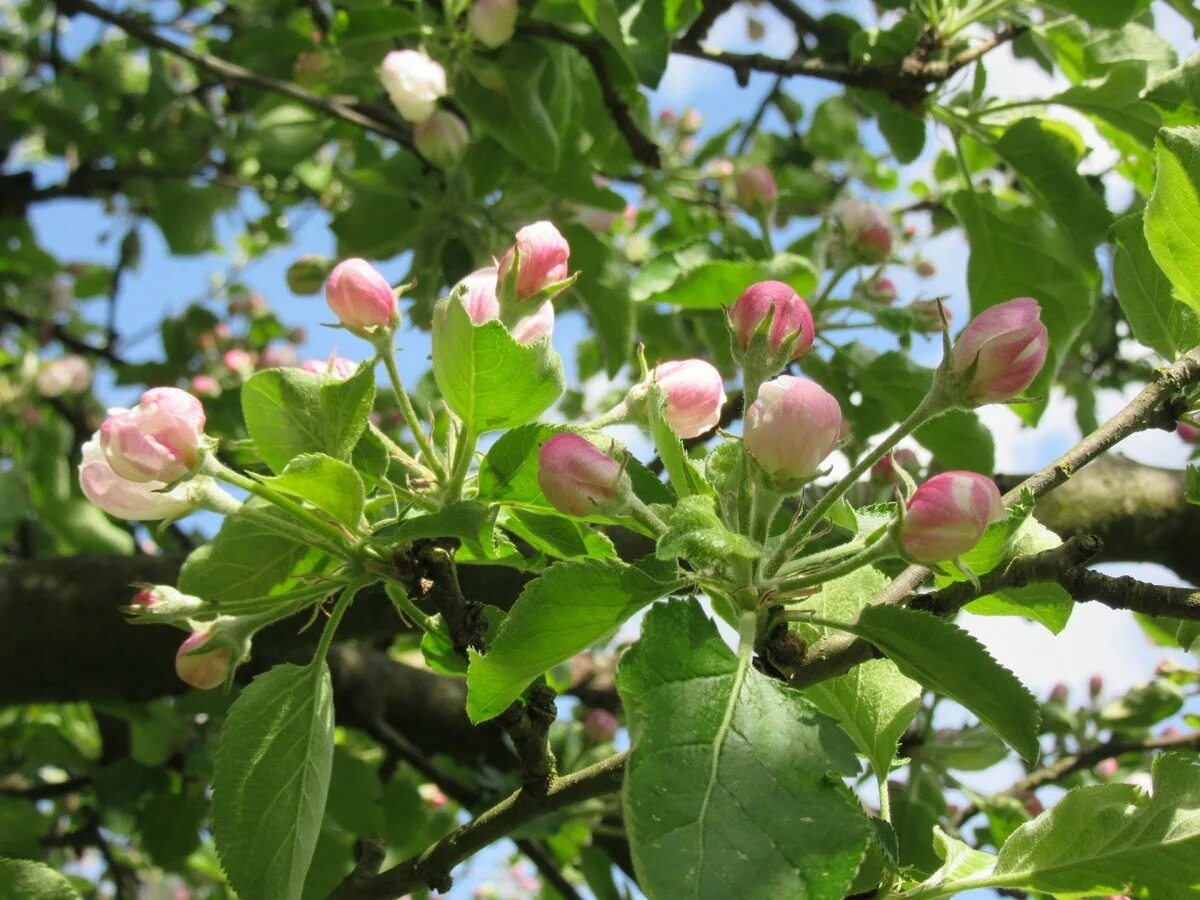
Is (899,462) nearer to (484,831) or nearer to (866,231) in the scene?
(866,231)

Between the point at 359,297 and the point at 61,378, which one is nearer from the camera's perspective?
the point at 359,297

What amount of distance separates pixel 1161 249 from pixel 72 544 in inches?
99.9

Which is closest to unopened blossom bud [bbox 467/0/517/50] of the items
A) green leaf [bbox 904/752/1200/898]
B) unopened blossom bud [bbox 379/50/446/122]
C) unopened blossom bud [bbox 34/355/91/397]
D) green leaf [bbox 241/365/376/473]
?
unopened blossom bud [bbox 379/50/446/122]

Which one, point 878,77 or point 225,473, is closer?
point 225,473

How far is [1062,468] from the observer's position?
0.96 m

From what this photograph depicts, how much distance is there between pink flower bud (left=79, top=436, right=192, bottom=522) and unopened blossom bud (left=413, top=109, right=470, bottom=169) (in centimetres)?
99

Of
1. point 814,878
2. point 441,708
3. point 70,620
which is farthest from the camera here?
point 441,708

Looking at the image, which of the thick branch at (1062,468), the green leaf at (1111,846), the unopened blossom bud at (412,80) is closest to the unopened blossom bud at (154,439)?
the thick branch at (1062,468)

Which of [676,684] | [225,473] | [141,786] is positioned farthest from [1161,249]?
[141,786]

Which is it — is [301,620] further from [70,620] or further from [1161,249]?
[1161,249]

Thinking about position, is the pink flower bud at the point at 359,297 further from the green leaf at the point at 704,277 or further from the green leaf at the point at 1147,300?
the green leaf at the point at 1147,300

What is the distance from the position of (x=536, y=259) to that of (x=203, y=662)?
0.47 meters

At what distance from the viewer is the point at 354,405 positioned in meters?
0.96

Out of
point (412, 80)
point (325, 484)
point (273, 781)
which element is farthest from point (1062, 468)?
point (412, 80)
